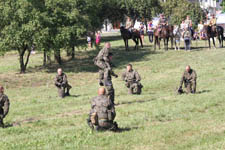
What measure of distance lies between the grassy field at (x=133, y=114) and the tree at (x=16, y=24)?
3.01 m

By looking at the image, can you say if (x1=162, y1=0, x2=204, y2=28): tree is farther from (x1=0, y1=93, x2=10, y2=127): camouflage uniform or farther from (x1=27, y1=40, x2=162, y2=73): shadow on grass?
(x1=0, y1=93, x2=10, y2=127): camouflage uniform

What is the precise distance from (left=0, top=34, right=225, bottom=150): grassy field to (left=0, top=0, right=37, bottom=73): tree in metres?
3.01

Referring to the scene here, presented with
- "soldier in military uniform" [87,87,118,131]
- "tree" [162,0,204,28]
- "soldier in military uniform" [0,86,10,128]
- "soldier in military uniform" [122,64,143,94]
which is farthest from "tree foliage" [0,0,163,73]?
"tree" [162,0,204,28]

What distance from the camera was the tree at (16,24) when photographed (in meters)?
39.2

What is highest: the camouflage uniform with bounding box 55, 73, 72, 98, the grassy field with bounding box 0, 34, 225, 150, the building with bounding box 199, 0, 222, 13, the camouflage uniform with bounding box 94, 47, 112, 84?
the building with bounding box 199, 0, 222, 13

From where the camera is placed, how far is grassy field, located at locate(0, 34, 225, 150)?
45.1ft

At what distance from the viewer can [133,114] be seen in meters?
18.7

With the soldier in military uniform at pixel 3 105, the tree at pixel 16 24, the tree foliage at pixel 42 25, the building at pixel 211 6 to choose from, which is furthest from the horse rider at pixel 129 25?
the building at pixel 211 6

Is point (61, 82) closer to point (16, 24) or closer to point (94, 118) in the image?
point (94, 118)

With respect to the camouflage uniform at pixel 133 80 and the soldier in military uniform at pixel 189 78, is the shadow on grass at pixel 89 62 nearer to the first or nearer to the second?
the camouflage uniform at pixel 133 80

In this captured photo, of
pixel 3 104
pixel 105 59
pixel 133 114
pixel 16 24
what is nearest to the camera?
pixel 3 104

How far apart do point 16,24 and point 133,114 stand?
23.4m

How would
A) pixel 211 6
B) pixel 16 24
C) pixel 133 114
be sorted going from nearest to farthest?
pixel 133 114
pixel 16 24
pixel 211 6

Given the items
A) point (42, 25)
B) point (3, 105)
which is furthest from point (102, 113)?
point (42, 25)
